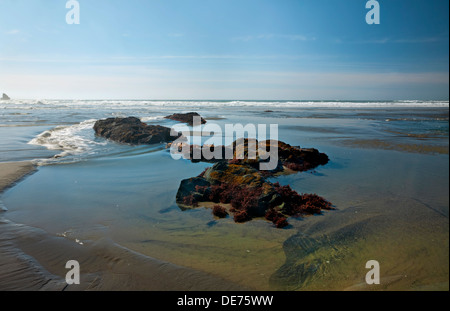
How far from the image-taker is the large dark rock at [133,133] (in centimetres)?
1834

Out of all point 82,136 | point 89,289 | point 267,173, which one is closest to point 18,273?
point 89,289

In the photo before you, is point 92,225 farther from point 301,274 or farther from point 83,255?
point 301,274

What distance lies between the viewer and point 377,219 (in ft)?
19.1

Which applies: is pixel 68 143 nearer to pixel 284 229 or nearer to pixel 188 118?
pixel 284 229

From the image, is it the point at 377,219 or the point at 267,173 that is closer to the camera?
the point at 377,219

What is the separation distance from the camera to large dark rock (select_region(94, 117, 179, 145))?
60.2 ft

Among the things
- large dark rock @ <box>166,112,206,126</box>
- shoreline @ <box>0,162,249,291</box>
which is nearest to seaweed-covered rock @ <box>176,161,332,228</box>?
shoreline @ <box>0,162,249,291</box>

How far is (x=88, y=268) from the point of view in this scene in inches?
178

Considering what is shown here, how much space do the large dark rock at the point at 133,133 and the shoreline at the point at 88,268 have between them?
42.8 ft

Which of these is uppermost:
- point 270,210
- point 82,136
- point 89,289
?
point 82,136

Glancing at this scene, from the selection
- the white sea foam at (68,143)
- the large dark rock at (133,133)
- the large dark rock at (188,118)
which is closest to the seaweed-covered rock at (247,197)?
the white sea foam at (68,143)

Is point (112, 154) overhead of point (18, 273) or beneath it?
overhead

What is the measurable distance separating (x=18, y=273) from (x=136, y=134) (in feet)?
49.2

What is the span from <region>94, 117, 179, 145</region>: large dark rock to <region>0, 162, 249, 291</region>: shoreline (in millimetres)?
13033
